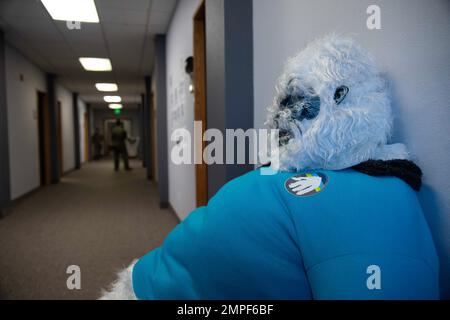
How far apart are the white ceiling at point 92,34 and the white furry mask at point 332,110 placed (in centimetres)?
319

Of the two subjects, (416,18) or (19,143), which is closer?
(416,18)

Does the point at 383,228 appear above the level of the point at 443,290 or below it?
above

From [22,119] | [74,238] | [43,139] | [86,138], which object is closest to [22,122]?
[22,119]

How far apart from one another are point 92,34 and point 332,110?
15.1ft

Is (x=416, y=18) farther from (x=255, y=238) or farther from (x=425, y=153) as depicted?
(x=255, y=238)

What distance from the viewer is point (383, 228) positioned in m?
0.56

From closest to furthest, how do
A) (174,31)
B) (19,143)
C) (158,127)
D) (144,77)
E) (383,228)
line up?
(383,228)
(174,31)
(158,127)
(19,143)
(144,77)

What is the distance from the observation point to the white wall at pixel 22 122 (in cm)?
500

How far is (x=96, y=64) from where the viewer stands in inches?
255

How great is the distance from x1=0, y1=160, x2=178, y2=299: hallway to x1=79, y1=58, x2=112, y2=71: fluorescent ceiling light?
2485mm

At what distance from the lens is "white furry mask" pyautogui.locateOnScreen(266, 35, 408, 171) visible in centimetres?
67
